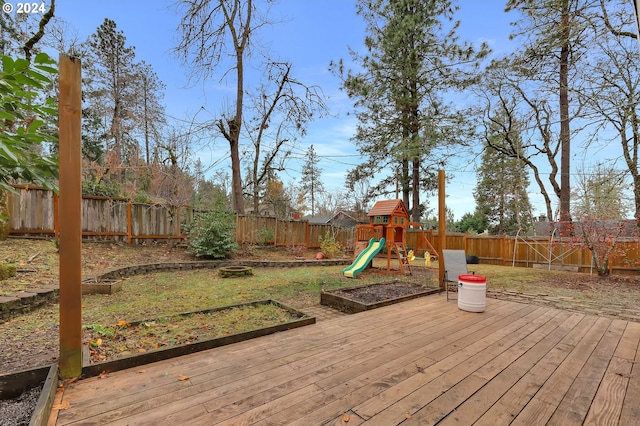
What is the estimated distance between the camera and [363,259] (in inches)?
287

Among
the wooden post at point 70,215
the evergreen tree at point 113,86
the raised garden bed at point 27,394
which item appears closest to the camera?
the raised garden bed at point 27,394

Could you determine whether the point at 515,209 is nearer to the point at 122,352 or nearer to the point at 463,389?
the point at 463,389

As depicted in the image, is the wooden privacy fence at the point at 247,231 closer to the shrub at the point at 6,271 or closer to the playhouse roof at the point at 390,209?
the playhouse roof at the point at 390,209

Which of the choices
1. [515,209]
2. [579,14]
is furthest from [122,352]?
[515,209]

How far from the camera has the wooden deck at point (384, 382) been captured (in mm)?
1622

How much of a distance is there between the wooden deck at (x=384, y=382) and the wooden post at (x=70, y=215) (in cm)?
26

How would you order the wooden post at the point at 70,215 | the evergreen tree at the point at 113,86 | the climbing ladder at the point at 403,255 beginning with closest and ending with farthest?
the wooden post at the point at 70,215 → the climbing ladder at the point at 403,255 → the evergreen tree at the point at 113,86

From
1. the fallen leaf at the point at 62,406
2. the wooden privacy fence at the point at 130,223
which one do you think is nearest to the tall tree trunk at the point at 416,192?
the wooden privacy fence at the point at 130,223

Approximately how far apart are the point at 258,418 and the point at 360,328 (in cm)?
171

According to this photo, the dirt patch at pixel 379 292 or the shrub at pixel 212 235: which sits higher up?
the shrub at pixel 212 235

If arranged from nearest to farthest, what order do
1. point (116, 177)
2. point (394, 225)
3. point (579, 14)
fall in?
point (579, 14)
point (394, 225)
point (116, 177)

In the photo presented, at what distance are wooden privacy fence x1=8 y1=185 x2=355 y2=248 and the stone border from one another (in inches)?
64.0

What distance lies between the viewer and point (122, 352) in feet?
7.79

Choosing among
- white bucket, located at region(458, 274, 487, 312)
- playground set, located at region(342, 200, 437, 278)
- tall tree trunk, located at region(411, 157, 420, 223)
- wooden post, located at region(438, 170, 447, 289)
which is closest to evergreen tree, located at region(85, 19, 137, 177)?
playground set, located at region(342, 200, 437, 278)
